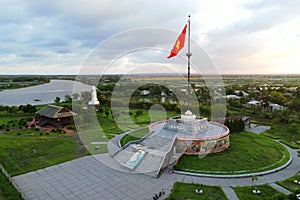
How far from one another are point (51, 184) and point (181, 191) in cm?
841

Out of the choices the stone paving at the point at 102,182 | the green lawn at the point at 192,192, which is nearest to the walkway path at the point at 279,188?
the stone paving at the point at 102,182

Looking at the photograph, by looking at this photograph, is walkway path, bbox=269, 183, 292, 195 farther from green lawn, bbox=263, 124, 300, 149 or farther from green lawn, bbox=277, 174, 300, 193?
green lawn, bbox=263, 124, 300, 149

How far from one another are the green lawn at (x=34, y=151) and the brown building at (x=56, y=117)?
4.50m

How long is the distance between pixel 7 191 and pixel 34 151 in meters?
7.53

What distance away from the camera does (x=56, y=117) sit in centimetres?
2783

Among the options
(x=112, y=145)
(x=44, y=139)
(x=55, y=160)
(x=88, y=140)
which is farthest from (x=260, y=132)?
(x=44, y=139)

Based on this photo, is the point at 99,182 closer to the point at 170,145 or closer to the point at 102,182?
the point at 102,182

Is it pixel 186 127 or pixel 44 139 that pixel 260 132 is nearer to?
pixel 186 127

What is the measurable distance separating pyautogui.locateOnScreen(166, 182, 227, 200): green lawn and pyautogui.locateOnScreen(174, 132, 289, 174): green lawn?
198 centimetres

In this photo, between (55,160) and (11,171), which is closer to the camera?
(11,171)

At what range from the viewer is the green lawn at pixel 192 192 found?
1215 centimetres

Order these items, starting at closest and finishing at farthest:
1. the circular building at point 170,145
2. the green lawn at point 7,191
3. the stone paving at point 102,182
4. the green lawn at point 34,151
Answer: the green lawn at point 7,191, the stone paving at point 102,182, the circular building at point 170,145, the green lawn at point 34,151

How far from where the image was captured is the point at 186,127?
62.9ft

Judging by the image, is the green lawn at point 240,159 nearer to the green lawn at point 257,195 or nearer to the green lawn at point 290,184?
the green lawn at point 290,184
